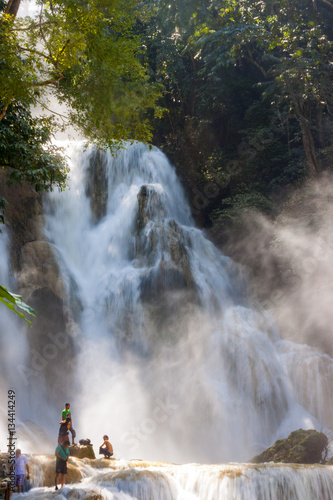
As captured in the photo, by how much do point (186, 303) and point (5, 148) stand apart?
9.61 metres

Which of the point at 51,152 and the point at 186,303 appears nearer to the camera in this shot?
the point at 51,152

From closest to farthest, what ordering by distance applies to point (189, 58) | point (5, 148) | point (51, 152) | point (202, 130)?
point (5, 148)
point (51, 152)
point (202, 130)
point (189, 58)

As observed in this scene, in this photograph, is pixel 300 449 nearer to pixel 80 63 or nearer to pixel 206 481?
pixel 206 481

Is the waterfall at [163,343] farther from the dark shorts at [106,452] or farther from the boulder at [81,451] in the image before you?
the boulder at [81,451]

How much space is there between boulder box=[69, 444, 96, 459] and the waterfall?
327 centimetres

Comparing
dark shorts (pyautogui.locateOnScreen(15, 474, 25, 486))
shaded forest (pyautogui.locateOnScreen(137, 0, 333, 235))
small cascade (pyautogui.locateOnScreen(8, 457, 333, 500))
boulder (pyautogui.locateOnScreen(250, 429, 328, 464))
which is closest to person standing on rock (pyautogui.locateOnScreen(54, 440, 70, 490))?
small cascade (pyautogui.locateOnScreen(8, 457, 333, 500))

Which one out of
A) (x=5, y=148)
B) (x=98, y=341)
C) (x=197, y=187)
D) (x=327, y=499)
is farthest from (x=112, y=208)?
(x=327, y=499)

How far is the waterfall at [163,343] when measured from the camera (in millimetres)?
14047

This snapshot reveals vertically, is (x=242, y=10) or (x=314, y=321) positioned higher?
(x=242, y=10)

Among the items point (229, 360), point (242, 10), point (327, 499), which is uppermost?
point (242, 10)

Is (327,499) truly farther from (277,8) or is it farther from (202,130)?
(277,8)

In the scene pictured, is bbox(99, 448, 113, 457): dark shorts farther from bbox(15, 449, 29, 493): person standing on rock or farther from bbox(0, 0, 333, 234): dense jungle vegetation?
bbox(0, 0, 333, 234): dense jungle vegetation

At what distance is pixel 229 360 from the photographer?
1566 centimetres

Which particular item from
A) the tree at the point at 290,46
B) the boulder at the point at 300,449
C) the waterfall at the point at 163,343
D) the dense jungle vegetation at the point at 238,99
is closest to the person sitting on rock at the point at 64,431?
the waterfall at the point at 163,343
